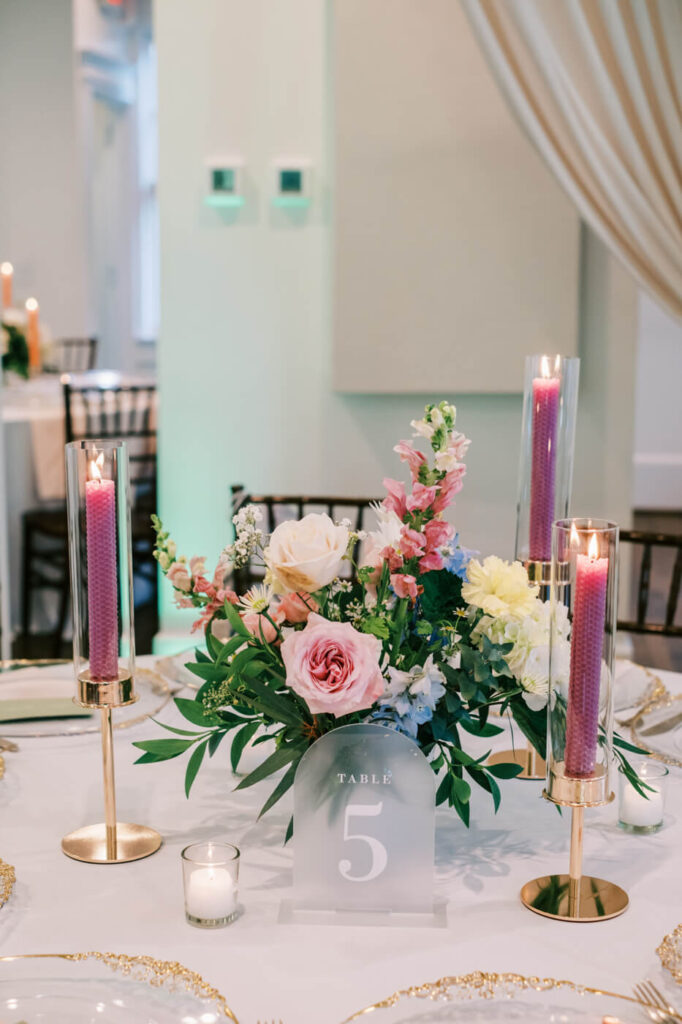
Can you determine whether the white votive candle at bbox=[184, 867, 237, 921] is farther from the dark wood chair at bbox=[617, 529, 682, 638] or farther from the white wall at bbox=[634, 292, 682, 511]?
the white wall at bbox=[634, 292, 682, 511]

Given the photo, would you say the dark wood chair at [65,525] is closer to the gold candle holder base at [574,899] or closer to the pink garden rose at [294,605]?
the pink garden rose at [294,605]

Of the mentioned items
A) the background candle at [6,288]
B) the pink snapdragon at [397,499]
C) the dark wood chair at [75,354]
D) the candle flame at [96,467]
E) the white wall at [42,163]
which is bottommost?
the pink snapdragon at [397,499]

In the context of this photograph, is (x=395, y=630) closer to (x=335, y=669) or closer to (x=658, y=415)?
(x=335, y=669)

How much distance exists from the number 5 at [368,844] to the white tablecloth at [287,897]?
42mm

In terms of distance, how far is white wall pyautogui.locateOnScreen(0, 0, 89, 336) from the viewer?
726 centimetres

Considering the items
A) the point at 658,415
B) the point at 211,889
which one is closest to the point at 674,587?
the point at 211,889

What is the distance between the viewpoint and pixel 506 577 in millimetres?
1019

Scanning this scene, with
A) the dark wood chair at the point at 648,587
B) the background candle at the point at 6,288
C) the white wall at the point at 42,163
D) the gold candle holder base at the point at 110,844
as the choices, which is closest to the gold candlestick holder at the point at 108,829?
the gold candle holder base at the point at 110,844

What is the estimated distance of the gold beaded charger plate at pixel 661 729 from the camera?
1338mm

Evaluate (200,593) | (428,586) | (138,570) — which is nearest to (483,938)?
(428,586)

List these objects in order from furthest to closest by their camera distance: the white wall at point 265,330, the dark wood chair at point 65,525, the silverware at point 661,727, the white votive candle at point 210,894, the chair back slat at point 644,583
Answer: the dark wood chair at point 65,525
the white wall at point 265,330
the chair back slat at point 644,583
the silverware at point 661,727
the white votive candle at point 210,894

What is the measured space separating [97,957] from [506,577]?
0.46m

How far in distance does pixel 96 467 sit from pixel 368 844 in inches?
16.2

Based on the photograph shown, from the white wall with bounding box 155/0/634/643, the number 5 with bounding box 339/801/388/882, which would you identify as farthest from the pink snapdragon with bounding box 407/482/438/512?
the white wall with bounding box 155/0/634/643
